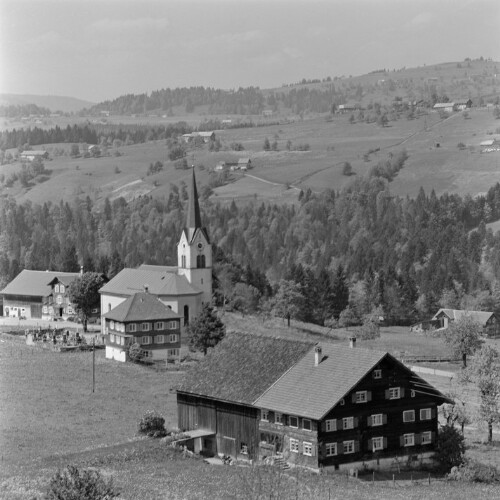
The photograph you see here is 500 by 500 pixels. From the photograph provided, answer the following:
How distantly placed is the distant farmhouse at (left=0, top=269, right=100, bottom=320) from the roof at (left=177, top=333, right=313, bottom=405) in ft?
174

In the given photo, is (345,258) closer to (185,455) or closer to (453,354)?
(453,354)

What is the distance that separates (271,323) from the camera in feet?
388

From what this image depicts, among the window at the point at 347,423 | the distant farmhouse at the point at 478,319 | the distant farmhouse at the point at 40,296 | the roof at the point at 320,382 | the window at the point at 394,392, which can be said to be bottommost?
the distant farmhouse at the point at 478,319

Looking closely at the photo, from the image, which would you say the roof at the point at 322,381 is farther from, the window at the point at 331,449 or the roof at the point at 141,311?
the roof at the point at 141,311

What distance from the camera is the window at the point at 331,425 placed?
187 ft

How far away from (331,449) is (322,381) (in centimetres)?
347

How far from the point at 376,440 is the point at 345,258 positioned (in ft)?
403

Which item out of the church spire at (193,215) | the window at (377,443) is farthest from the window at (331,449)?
the church spire at (193,215)

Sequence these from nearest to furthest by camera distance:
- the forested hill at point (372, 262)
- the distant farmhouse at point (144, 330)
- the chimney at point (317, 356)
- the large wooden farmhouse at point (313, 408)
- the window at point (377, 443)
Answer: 1. the large wooden farmhouse at point (313, 408)
2. the window at point (377, 443)
3. the chimney at point (317, 356)
4. the distant farmhouse at point (144, 330)
5. the forested hill at point (372, 262)

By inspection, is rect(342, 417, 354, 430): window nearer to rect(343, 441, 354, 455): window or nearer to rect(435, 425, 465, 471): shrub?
rect(343, 441, 354, 455): window

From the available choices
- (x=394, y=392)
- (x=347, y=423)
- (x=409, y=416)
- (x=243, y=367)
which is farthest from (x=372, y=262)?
(x=347, y=423)

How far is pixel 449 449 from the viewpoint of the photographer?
195 feet

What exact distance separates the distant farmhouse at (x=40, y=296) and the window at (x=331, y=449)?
62.1 metres

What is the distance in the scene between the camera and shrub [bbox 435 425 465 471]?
58969mm
